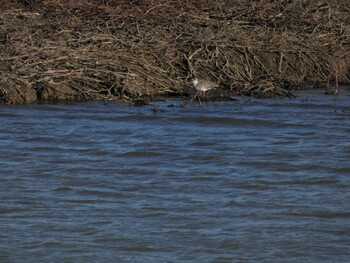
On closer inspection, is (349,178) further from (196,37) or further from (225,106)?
(196,37)

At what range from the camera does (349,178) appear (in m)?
10.9

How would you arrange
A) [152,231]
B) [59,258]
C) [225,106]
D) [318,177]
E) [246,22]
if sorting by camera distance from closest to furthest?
[59,258]
[152,231]
[318,177]
[225,106]
[246,22]

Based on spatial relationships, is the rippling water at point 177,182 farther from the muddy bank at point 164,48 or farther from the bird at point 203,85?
the muddy bank at point 164,48

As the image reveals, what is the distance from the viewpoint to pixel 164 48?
1565cm

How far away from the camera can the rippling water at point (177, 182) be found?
8.57m

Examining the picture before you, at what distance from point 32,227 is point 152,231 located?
100cm

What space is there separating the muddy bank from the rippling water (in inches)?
17.4

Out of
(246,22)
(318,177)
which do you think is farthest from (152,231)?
(246,22)

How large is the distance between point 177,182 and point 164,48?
17.3 feet

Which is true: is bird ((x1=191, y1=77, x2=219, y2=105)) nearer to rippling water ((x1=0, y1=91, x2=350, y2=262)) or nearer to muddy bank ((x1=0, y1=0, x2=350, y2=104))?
rippling water ((x1=0, y1=91, x2=350, y2=262))

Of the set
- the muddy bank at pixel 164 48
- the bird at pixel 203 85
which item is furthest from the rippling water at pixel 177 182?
the muddy bank at pixel 164 48

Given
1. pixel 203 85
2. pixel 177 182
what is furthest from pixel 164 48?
pixel 177 182

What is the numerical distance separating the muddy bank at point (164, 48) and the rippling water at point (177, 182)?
442mm

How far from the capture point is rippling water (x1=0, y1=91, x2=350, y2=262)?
8.57m
